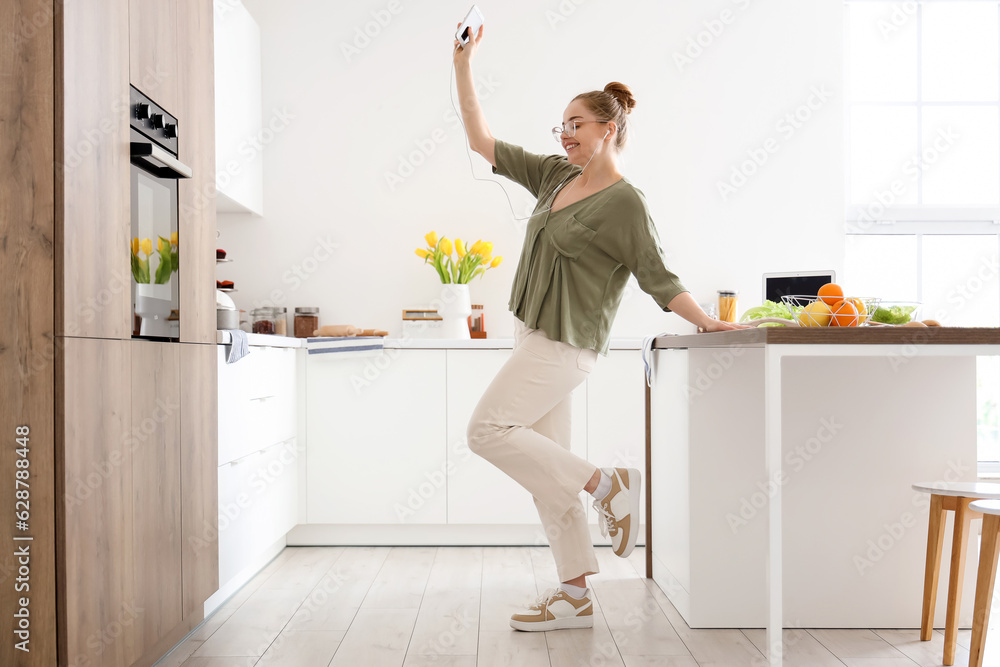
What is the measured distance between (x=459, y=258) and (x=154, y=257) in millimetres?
1799

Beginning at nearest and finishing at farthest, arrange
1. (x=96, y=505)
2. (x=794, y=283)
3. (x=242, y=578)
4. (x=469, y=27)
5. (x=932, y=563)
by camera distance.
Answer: (x=96, y=505) < (x=932, y=563) < (x=469, y=27) < (x=242, y=578) < (x=794, y=283)

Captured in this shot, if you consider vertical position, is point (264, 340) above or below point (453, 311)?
below

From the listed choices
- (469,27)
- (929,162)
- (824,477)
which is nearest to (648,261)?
(824,477)

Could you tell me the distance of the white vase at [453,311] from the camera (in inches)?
135

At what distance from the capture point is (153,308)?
71.1 inches

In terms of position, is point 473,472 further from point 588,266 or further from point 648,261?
point 648,261

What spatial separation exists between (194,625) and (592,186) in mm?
1632

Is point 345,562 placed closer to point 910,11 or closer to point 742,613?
point 742,613

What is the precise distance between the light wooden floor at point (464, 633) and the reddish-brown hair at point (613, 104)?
1.37m

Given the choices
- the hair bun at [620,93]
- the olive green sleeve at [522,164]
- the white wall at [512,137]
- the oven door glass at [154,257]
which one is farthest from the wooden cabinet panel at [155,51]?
the white wall at [512,137]

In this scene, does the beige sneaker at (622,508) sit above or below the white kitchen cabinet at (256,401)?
below

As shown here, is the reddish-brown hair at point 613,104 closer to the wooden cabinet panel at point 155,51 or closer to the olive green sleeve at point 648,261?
the olive green sleeve at point 648,261

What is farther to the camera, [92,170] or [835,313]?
[835,313]

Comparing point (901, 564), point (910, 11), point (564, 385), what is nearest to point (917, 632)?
point (901, 564)
